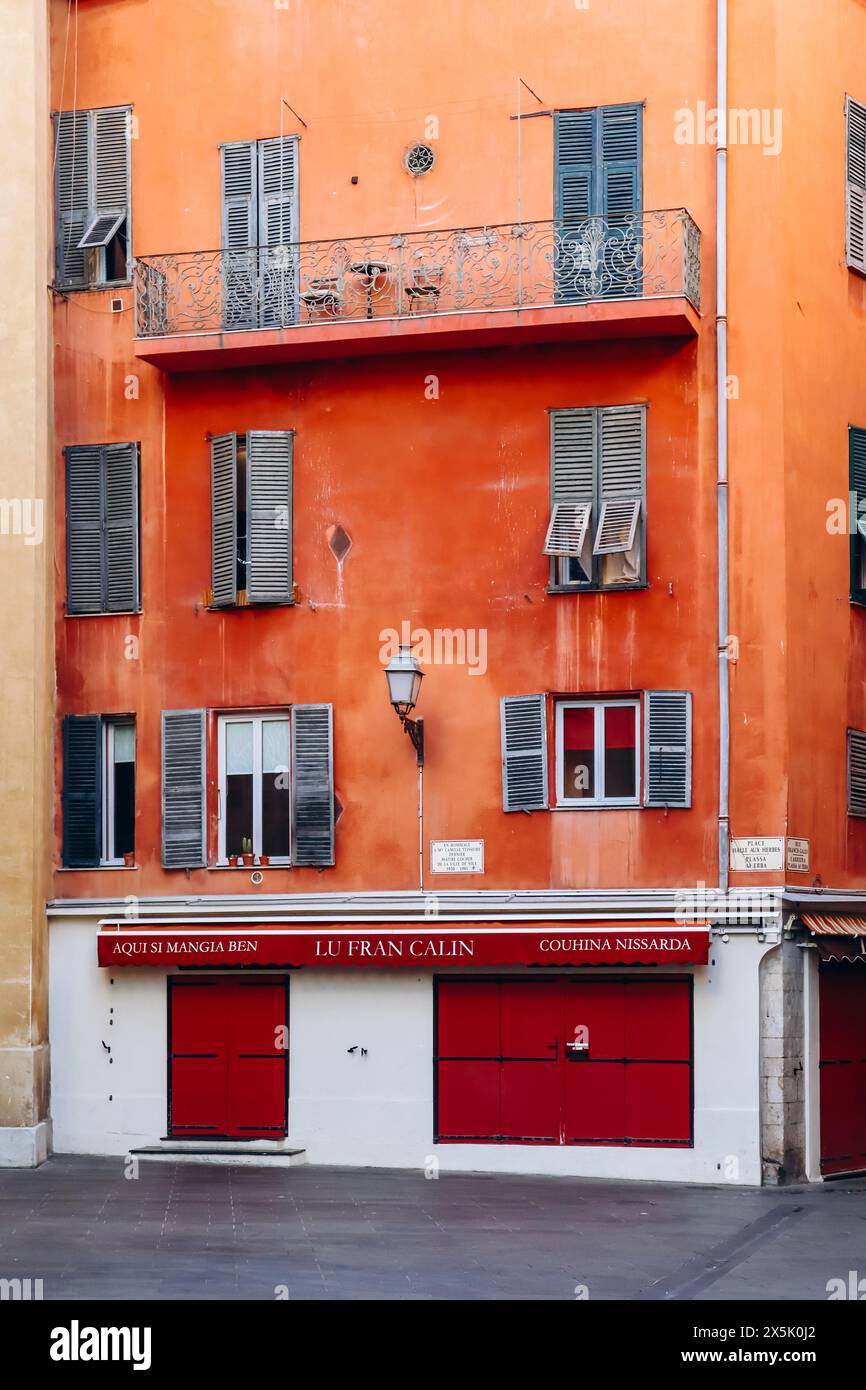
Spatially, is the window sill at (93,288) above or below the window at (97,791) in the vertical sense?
above

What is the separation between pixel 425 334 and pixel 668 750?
5400 mm

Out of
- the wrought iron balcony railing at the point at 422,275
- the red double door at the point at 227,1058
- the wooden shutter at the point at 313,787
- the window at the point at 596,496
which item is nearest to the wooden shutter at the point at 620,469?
the window at the point at 596,496

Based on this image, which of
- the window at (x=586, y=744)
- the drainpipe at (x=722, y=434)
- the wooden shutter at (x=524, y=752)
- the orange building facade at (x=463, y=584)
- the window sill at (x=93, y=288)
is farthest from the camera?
the window sill at (x=93, y=288)

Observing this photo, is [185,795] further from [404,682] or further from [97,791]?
[404,682]

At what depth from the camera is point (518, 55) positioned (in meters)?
25.4

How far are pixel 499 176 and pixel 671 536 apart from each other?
4.69 metres

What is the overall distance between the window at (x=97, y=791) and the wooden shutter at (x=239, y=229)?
5024 millimetres

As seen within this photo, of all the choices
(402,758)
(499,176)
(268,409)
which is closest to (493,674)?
(402,758)

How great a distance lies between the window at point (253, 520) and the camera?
2544cm

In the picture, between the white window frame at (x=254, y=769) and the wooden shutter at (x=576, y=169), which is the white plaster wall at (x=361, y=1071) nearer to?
the white window frame at (x=254, y=769)

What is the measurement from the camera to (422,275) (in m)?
25.1

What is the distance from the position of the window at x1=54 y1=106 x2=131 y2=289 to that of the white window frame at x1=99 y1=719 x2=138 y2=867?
5301mm

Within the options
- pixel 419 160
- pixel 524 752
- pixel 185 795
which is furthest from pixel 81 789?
pixel 419 160

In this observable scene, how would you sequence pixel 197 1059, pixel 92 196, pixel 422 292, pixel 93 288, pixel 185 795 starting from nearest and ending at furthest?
pixel 422 292 → pixel 197 1059 → pixel 185 795 → pixel 93 288 → pixel 92 196
